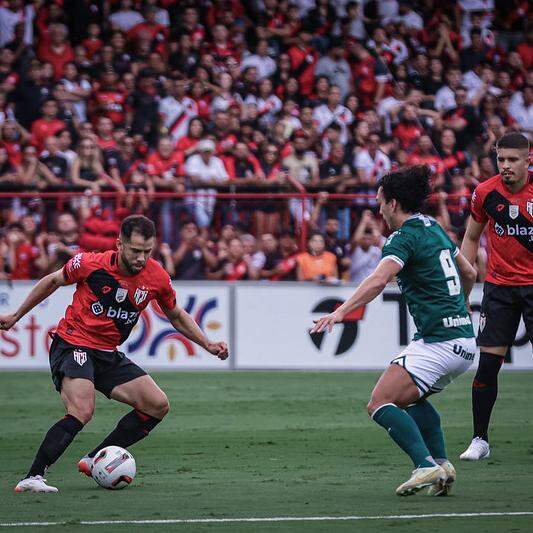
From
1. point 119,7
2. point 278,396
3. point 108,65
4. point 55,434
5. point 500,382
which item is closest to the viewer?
point 55,434

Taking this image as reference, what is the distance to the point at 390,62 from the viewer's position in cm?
2147

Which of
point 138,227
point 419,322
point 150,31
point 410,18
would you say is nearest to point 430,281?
point 419,322

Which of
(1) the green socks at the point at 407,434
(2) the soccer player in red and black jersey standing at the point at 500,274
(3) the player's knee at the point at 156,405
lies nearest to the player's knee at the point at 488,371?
(2) the soccer player in red and black jersey standing at the point at 500,274

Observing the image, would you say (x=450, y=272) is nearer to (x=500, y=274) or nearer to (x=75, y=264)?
(x=500, y=274)

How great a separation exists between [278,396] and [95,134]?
6371mm

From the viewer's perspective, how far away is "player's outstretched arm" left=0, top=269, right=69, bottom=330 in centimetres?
767

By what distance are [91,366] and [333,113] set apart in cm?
1213

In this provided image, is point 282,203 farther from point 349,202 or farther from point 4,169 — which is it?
point 4,169

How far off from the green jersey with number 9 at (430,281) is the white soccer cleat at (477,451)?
6.33ft

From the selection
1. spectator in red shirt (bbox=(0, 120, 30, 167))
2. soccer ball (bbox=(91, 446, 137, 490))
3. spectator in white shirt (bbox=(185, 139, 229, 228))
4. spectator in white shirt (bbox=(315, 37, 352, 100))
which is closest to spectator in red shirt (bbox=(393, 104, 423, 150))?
spectator in white shirt (bbox=(315, 37, 352, 100))

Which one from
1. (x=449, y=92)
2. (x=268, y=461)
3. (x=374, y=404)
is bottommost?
(x=268, y=461)

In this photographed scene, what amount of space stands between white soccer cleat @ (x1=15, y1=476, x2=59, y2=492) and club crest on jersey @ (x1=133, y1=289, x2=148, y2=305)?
1401 mm

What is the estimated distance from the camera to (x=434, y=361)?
6965 millimetres

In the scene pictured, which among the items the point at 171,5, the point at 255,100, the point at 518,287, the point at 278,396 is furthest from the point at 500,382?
the point at 171,5
